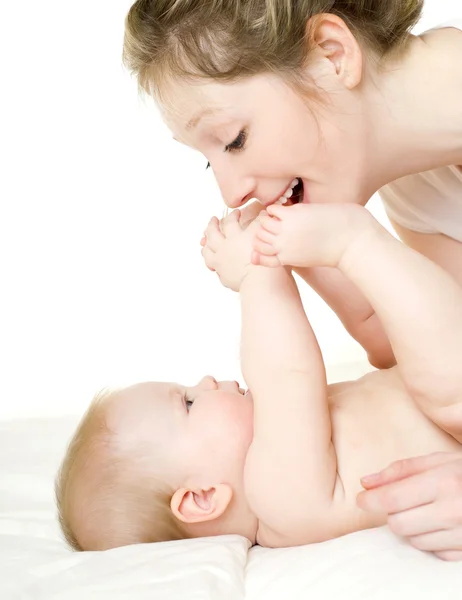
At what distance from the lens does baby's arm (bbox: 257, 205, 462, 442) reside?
5.02ft

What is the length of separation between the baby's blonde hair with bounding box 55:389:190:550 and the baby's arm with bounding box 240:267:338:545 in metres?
0.17

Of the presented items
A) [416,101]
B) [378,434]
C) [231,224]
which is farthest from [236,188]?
[378,434]

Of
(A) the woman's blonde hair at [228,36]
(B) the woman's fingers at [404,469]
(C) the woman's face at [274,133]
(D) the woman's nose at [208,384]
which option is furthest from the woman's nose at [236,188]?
(B) the woman's fingers at [404,469]

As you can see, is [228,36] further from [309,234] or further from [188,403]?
[188,403]

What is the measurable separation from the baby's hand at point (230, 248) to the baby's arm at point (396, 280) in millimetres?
160

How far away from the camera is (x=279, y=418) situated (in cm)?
161

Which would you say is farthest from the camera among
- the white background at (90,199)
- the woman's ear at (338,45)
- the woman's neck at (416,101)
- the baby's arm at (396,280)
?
the white background at (90,199)

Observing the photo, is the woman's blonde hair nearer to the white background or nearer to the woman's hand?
the woman's hand

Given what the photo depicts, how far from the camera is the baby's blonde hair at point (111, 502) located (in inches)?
67.6

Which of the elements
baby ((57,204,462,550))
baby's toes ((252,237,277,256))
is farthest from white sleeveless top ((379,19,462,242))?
baby's toes ((252,237,277,256))

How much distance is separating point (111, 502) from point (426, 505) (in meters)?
0.55

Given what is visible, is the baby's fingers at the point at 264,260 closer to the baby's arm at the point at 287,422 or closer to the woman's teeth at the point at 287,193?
the baby's arm at the point at 287,422

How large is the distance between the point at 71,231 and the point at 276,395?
185 cm

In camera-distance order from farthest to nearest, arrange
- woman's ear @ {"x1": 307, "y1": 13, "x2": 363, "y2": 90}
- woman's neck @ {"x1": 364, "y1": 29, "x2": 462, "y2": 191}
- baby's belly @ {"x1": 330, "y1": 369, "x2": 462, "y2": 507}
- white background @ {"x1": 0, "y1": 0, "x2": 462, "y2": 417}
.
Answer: white background @ {"x1": 0, "y1": 0, "x2": 462, "y2": 417}
woman's neck @ {"x1": 364, "y1": 29, "x2": 462, "y2": 191}
woman's ear @ {"x1": 307, "y1": 13, "x2": 363, "y2": 90}
baby's belly @ {"x1": 330, "y1": 369, "x2": 462, "y2": 507}
